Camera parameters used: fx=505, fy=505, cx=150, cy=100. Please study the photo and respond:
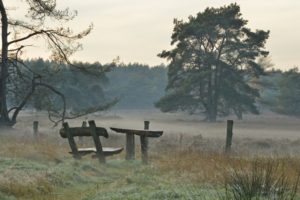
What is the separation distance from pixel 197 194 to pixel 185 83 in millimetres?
43696

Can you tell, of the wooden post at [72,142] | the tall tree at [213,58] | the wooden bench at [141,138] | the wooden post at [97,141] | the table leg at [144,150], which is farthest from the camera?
the tall tree at [213,58]

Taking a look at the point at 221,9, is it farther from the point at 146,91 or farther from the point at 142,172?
the point at 146,91

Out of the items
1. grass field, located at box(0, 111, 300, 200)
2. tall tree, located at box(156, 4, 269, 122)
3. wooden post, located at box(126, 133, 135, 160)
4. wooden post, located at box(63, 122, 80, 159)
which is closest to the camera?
grass field, located at box(0, 111, 300, 200)

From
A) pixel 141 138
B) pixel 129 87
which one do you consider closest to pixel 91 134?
pixel 141 138

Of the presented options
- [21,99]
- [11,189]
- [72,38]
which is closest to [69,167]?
[11,189]

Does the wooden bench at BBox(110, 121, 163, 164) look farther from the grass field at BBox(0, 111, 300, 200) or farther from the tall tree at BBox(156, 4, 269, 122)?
the tall tree at BBox(156, 4, 269, 122)

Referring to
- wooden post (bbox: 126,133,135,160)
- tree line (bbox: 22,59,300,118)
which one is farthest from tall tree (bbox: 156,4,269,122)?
wooden post (bbox: 126,133,135,160)

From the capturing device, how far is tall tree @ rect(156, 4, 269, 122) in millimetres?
52062

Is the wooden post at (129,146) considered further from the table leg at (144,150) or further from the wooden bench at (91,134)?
the wooden bench at (91,134)

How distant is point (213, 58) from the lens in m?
53.2

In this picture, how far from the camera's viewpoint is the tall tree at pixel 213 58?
5206 centimetres

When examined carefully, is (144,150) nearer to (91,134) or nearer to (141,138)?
(141,138)

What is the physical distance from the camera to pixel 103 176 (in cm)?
1190

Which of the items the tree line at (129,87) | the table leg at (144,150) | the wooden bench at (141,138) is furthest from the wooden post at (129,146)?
the tree line at (129,87)
